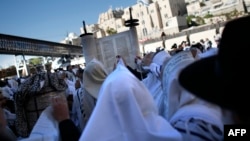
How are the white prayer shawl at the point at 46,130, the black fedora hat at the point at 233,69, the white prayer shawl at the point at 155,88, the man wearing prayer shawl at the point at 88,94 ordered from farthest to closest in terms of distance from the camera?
the man wearing prayer shawl at the point at 88,94
the white prayer shawl at the point at 155,88
the white prayer shawl at the point at 46,130
the black fedora hat at the point at 233,69

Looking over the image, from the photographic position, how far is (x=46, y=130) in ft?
7.99

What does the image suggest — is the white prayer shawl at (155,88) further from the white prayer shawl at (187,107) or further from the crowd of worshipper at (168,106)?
the white prayer shawl at (187,107)

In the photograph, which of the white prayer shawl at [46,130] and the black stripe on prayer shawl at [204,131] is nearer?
the black stripe on prayer shawl at [204,131]

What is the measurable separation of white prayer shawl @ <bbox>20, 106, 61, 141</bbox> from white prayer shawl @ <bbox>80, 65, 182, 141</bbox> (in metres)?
0.71

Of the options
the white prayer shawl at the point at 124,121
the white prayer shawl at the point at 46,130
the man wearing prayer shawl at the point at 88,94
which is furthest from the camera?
the man wearing prayer shawl at the point at 88,94

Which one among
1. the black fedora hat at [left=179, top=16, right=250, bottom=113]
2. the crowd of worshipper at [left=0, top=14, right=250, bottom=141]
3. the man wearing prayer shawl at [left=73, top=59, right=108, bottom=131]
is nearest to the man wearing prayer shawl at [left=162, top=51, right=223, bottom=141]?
the crowd of worshipper at [left=0, top=14, right=250, bottom=141]

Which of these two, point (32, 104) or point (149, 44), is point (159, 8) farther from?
point (32, 104)

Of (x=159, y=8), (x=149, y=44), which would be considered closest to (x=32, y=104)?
(x=149, y=44)

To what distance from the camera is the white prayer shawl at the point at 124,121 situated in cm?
171

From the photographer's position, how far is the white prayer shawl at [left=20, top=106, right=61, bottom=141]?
7.82ft

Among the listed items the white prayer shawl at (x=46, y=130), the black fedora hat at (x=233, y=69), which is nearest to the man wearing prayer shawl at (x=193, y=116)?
the black fedora hat at (x=233, y=69)

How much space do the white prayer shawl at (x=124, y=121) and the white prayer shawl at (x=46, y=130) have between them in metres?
0.71

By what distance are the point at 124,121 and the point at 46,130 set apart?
0.95 m

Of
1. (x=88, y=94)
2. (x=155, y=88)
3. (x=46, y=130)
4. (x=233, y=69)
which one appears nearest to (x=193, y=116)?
(x=233, y=69)
